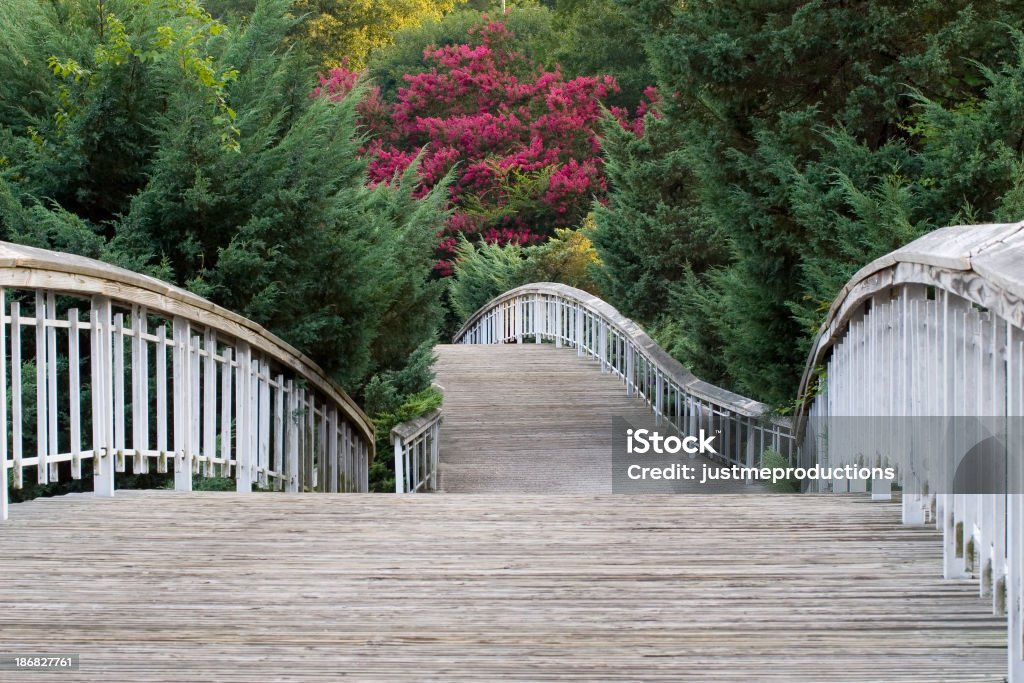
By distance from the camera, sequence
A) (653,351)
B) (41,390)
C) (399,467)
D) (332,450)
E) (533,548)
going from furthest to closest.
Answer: (653,351), (399,467), (332,450), (41,390), (533,548)

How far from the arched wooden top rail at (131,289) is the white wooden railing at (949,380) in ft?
11.0

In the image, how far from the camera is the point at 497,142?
3152 centimetres

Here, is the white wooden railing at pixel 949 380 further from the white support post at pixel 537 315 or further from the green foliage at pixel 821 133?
the white support post at pixel 537 315

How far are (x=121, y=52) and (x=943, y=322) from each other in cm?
566

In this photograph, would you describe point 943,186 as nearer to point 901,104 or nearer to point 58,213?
point 901,104

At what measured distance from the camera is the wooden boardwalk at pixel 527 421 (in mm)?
12164

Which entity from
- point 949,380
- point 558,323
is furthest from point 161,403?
point 558,323

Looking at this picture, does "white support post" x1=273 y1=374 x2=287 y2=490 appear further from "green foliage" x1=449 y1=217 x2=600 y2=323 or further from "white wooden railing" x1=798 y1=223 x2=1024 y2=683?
"green foliage" x1=449 y1=217 x2=600 y2=323

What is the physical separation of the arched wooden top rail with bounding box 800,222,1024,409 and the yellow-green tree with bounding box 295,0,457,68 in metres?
32.6

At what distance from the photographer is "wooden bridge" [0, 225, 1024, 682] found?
3.56m

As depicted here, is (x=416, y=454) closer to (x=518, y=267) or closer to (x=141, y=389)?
(x=141, y=389)

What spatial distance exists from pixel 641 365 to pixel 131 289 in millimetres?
10109

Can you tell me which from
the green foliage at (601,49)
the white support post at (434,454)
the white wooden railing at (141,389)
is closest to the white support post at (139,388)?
the white wooden railing at (141,389)

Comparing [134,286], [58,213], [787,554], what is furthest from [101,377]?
[787,554]
